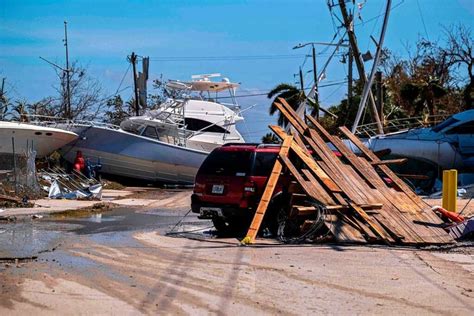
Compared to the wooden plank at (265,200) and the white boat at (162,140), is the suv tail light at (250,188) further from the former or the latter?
the white boat at (162,140)

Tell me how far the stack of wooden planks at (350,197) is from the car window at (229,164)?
29.8 inches

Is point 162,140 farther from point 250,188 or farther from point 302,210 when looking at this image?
point 302,210

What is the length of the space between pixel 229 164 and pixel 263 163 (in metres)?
0.70

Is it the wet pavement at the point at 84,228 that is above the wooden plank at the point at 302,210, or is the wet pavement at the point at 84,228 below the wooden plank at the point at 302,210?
below

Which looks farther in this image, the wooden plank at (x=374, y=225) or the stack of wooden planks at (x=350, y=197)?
the stack of wooden planks at (x=350, y=197)

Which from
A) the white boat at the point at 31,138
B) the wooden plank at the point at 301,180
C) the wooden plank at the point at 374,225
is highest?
the white boat at the point at 31,138

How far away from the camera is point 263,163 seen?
1355cm

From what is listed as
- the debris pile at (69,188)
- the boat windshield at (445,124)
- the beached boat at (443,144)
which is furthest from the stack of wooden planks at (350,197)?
the debris pile at (69,188)

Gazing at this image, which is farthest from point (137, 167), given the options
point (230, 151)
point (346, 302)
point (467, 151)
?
point (346, 302)

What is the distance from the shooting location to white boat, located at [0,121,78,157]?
2595cm

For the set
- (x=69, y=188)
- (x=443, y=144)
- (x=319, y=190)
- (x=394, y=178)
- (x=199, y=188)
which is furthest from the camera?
(x=69, y=188)

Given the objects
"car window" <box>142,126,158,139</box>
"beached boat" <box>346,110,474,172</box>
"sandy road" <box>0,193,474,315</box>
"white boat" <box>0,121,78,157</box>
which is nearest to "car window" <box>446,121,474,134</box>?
"beached boat" <box>346,110,474,172</box>

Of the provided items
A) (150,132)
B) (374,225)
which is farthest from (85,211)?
(150,132)

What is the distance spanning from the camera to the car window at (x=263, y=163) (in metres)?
13.4
